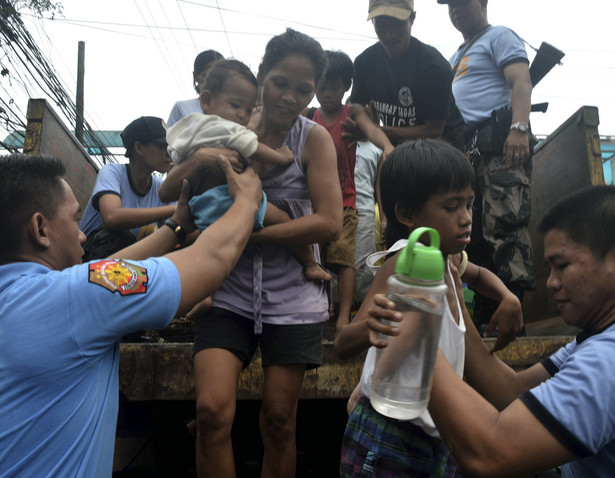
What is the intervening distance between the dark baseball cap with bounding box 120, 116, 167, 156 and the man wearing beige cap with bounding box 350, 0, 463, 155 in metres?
1.56

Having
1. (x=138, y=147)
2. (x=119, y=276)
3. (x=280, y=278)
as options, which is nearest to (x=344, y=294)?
(x=280, y=278)

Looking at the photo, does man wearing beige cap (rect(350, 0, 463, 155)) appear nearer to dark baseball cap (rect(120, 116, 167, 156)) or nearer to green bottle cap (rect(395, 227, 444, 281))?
dark baseball cap (rect(120, 116, 167, 156))

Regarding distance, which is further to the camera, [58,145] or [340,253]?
[58,145]

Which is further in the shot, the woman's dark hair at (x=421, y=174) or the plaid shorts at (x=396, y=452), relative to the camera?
the woman's dark hair at (x=421, y=174)

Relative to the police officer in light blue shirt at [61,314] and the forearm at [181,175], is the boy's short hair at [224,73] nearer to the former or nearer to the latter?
the forearm at [181,175]

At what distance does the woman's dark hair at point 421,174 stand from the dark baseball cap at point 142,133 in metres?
2.34

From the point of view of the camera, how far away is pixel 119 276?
1.21m

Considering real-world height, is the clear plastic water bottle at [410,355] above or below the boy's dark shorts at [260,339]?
above

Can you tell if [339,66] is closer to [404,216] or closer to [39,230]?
[404,216]

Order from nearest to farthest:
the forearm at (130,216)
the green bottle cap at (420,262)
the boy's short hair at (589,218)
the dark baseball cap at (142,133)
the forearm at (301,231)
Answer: the green bottle cap at (420,262)
the boy's short hair at (589,218)
the forearm at (301,231)
the forearm at (130,216)
the dark baseball cap at (142,133)

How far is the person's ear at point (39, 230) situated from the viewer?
51.2 inches

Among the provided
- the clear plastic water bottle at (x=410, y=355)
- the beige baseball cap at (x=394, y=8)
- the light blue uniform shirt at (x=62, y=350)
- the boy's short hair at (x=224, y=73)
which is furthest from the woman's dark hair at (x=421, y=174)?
the beige baseball cap at (x=394, y=8)

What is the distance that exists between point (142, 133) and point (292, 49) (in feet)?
5.76

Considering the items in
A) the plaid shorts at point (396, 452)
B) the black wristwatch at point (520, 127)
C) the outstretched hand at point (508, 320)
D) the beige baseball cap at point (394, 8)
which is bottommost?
the plaid shorts at point (396, 452)
